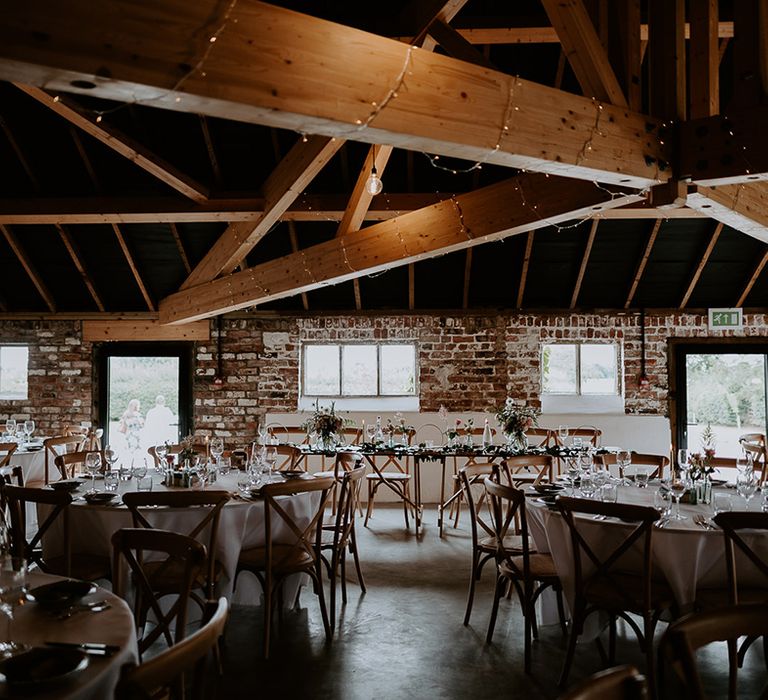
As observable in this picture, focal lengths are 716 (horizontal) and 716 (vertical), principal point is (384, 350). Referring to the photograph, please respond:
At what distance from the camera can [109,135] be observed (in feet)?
20.5

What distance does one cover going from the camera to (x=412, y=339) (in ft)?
33.1

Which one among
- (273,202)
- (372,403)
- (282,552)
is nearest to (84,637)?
(282,552)

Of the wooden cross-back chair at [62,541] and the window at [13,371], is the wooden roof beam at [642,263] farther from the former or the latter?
the window at [13,371]

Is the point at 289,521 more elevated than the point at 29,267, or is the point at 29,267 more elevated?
the point at 29,267

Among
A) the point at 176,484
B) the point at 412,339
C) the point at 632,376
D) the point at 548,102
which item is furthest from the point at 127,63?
the point at 632,376

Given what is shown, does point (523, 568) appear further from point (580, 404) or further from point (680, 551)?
point (580, 404)

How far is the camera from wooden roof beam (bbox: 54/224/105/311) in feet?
30.1

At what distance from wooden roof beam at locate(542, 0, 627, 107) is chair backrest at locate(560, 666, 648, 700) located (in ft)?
10.6

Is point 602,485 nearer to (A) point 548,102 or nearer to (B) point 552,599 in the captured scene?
(B) point 552,599

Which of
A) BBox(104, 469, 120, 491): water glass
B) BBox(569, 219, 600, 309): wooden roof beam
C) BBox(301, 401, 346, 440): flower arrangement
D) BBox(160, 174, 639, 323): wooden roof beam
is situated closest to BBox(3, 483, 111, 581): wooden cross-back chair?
BBox(104, 469, 120, 491): water glass

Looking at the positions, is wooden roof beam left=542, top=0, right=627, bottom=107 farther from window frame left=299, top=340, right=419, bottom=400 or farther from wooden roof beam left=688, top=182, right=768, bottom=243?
window frame left=299, top=340, right=419, bottom=400

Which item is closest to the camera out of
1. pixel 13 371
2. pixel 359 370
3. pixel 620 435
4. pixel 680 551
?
pixel 680 551

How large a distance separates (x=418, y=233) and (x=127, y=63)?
142 inches

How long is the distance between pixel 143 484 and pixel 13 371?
21.1 ft
